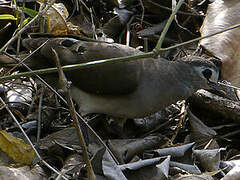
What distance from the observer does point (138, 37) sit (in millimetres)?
4746

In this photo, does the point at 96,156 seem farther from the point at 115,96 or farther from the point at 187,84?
the point at 187,84

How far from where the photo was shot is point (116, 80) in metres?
3.63

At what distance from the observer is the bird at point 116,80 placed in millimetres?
3650

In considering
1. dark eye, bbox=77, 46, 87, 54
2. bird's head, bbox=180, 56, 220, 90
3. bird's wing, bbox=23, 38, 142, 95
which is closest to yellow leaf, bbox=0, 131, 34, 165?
bird's wing, bbox=23, 38, 142, 95

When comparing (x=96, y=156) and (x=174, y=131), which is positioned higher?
(x=96, y=156)

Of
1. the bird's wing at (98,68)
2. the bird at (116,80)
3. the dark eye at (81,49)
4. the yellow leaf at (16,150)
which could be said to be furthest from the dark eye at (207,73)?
the yellow leaf at (16,150)

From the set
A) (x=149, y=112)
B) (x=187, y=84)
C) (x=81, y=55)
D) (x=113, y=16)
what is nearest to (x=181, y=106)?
(x=187, y=84)

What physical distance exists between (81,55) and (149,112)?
73cm

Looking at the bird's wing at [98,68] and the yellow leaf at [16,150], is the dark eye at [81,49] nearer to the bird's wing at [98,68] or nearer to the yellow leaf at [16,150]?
the bird's wing at [98,68]

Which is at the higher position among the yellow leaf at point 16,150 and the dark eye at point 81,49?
the dark eye at point 81,49

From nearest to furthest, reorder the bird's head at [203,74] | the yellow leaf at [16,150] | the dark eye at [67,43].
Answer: the yellow leaf at [16,150] < the dark eye at [67,43] < the bird's head at [203,74]

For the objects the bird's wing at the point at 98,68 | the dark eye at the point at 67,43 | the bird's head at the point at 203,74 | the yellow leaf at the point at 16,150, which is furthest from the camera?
the bird's head at the point at 203,74

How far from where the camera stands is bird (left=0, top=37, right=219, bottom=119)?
3650 mm

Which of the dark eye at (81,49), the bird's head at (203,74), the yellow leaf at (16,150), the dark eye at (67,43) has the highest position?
the dark eye at (67,43)
